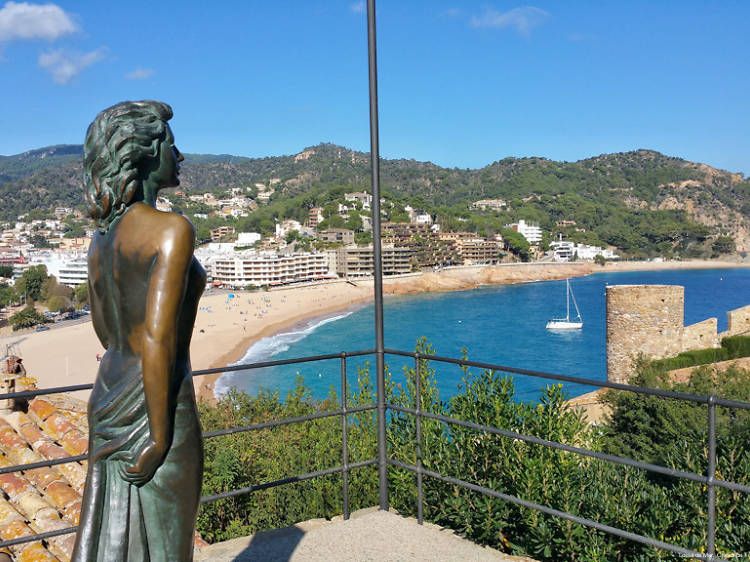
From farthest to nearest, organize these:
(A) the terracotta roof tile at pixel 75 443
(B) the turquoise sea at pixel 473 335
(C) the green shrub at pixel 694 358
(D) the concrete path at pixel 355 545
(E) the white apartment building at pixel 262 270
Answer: (E) the white apartment building at pixel 262 270, (B) the turquoise sea at pixel 473 335, (C) the green shrub at pixel 694 358, (A) the terracotta roof tile at pixel 75 443, (D) the concrete path at pixel 355 545

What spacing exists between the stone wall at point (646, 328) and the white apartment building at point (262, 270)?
57.6 m

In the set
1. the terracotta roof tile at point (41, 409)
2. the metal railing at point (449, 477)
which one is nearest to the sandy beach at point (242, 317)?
the terracotta roof tile at point (41, 409)

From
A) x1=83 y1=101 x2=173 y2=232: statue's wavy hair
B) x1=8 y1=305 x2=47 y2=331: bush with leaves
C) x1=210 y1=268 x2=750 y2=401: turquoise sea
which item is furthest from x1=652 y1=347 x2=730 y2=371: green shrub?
x1=8 y1=305 x2=47 y2=331: bush with leaves

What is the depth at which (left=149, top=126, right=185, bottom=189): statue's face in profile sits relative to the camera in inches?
63.2

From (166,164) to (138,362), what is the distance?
1.63ft

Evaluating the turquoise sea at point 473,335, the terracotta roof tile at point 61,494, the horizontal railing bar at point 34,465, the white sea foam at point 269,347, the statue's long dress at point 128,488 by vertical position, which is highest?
the statue's long dress at point 128,488

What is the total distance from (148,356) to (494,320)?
5341 centimetres

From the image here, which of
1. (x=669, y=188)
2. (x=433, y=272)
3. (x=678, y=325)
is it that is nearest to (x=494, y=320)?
(x=433, y=272)

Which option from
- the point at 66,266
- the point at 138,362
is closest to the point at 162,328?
the point at 138,362

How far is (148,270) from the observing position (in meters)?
1.47

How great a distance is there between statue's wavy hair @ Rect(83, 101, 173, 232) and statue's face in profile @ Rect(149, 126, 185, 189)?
1.0 inches

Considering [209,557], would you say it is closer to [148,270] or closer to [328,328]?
[148,270]

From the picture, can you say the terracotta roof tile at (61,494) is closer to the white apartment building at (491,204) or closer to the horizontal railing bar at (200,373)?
the horizontal railing bar at (200,373)

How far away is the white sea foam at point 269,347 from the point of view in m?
30.5
